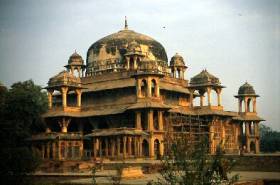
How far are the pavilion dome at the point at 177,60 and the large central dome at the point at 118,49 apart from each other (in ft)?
Answer: 4.84

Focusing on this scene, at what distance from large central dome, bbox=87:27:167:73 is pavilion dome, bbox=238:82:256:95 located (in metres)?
10.1

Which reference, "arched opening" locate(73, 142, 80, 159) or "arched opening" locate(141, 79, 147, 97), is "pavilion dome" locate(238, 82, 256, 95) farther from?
"arched opening" locate(73, 142, 80, 159)

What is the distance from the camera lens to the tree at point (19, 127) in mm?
25109

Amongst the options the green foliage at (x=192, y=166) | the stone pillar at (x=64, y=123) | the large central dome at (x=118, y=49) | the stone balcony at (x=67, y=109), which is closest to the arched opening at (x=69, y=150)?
the stone pillar at (x=64, y=123)

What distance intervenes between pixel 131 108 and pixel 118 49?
1330cm

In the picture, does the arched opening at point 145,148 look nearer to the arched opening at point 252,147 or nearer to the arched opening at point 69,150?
the arched opening at point 69,150

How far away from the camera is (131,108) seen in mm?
41156

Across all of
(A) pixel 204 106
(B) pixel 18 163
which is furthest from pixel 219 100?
(B) pixel 18 163

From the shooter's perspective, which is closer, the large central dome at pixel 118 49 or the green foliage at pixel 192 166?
the green foliage at pixel 192 166

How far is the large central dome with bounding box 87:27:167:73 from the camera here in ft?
172

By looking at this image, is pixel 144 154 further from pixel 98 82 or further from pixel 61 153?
pixel 98 82

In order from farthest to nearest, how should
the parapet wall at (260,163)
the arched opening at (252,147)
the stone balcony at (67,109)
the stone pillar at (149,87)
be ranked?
the arched opening at (252,147) < the stone balcony at (67,109) < the stone pillar at (149,87) < the parapet wall at (260,163)

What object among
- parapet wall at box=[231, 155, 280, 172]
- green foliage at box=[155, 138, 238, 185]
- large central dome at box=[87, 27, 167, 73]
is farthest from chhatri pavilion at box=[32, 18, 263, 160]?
Answer: green foliage at box=[155, 138, 238, 185]

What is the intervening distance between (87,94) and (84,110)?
105 inches
